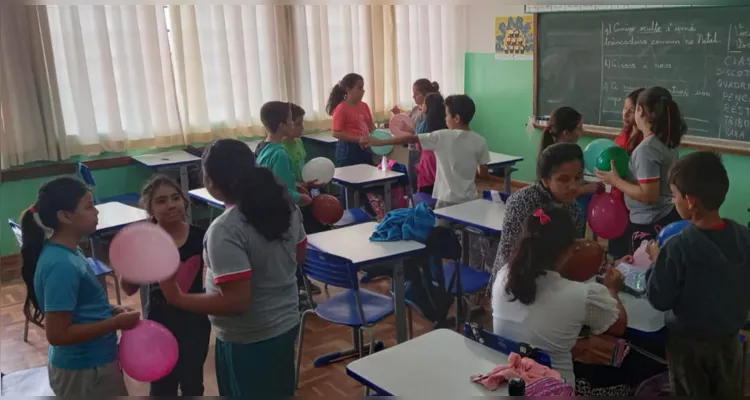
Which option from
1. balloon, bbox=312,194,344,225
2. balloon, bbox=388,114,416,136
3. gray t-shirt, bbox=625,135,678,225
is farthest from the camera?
balloon, bbox=388,114,416,136

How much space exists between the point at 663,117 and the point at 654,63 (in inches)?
104

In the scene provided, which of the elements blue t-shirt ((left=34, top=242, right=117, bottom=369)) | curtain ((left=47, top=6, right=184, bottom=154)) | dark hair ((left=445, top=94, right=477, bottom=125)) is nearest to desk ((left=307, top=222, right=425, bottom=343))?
dark hair ((left=445, top=94, right=477, bottom=125))

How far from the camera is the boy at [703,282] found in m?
1.89

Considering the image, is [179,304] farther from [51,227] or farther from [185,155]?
[185,155]

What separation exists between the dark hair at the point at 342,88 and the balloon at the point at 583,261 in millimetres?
3113

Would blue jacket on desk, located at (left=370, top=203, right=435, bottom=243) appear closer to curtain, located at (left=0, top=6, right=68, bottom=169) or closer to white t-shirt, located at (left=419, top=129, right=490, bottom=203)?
white t-shirt, located at (left=419, top=129, right=490, bottom=203)

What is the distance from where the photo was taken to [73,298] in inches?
67.2

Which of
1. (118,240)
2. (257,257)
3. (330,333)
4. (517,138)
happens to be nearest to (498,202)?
(330,333)

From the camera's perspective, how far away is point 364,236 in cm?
307

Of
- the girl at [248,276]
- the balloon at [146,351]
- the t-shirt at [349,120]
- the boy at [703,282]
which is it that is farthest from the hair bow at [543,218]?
the t-shirt at [349,120]

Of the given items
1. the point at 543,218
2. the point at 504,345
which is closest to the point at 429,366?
the point at 504,345

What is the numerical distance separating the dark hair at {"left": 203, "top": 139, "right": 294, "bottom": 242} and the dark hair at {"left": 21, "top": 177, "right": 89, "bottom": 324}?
0.37 meters

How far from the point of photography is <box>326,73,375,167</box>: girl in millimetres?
4828

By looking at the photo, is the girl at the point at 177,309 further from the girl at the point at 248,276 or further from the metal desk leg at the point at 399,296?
the metal desk leg at the point at 399,296
